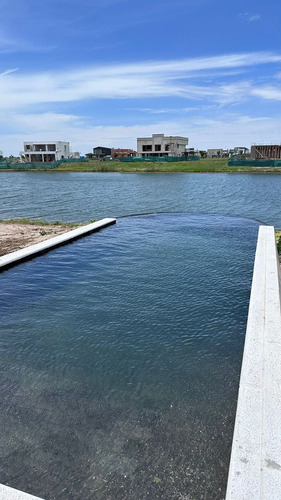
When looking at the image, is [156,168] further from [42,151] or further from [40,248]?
[40,248]

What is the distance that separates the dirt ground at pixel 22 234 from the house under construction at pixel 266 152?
7907 centimetres

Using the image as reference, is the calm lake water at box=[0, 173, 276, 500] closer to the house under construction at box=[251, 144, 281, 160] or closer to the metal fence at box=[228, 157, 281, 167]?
the metal fence at box=[228, 157, 281, 167]

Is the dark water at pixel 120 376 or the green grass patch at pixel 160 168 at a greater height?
the green grass patch at pixel 160 168

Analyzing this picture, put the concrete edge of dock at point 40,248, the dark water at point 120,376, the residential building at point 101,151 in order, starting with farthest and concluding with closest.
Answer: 1. the residential building at point 101,151
2. the concrete edge of dock at point 40,248
3. the dark water at point 120,376

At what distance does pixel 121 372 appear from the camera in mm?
5402

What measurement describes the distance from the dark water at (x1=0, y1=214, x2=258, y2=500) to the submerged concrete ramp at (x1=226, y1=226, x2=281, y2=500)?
1.38ft

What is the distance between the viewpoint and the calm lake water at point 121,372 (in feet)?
12.2

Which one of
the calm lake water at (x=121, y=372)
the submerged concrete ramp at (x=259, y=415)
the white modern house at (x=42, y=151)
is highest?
→ the white modern house at (x=42, y=151)

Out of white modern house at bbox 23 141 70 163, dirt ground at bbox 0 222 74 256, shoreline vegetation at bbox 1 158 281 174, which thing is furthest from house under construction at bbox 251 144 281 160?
dirt ground at bbox 0 222 74 256

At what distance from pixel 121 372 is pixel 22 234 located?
1020 centimetres

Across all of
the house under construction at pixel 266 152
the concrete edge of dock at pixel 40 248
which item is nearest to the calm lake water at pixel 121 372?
the concrete edge of dock at pixel 40 248

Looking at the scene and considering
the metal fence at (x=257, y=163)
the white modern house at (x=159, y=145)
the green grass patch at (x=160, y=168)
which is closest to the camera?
the green grass patch at (x=160, y=168)

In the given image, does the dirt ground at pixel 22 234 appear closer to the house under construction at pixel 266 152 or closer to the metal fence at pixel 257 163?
the metal fence at pixel 257 163

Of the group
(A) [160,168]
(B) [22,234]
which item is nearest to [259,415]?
(B) [22,234]
